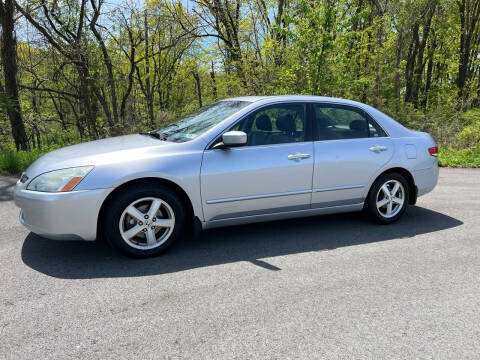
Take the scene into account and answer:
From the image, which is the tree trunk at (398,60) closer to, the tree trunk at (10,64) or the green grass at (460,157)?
the green grass at (460,157)

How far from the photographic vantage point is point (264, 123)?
4578 mm

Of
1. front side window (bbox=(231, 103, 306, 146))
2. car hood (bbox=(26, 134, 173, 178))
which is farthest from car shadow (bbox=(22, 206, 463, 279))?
front side window (bbox=(231, 103, 306, 146))

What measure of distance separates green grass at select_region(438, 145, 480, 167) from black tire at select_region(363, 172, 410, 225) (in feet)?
19.9

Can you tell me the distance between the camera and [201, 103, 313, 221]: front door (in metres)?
4.16

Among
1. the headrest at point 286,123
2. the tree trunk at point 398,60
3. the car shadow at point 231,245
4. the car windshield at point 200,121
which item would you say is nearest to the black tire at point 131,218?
the car shadow at point 231,245

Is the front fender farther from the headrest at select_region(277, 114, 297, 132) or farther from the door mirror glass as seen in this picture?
the headrest at select_region(277, 114, 297, 132)

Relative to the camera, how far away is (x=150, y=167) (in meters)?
3.89

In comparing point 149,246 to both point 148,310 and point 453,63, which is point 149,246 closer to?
point 148,310

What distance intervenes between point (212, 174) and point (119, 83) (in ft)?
54.1

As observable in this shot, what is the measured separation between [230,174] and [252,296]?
1359 millimetres

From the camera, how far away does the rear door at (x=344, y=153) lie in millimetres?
4703

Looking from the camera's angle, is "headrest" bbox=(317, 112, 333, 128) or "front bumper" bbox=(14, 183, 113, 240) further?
"headrest" bbox=(317, 112, 333, 128)

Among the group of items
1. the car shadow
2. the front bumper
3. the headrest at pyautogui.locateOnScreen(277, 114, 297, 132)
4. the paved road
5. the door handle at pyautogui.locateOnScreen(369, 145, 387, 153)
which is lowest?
the paved road

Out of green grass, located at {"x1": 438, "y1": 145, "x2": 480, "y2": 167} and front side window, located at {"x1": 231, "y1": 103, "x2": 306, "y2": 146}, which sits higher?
front side window, located at {"x1": 231, "y1": 103, "x2": 306, "y2": 146}
